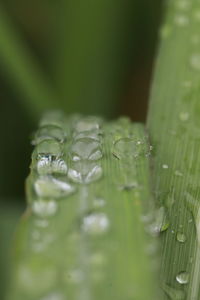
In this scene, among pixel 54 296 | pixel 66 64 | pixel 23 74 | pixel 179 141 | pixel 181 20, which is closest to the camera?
pixel 54 296

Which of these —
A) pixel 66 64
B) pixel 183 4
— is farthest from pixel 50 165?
pixel 66 64

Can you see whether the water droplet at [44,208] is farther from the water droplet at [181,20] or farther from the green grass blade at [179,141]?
the water droplet at [181,20]

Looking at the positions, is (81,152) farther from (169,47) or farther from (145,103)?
(145,103)

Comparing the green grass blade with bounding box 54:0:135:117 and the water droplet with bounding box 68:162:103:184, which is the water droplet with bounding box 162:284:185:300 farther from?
the green grass blade with bounding box 54:0:135:117

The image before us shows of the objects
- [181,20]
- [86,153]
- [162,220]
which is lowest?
[162,220]

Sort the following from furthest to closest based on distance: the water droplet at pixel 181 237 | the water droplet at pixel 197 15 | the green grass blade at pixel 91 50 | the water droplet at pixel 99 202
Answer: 1. the green grass blade at pixel 91 50
2. the water droplet at pixel 197 15
3. the water droplet at pixel 181 237
4. the water droplet at pixel 99 202

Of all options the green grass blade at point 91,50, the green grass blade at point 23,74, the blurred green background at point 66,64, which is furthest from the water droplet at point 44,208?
the green grass blade at point 91,50

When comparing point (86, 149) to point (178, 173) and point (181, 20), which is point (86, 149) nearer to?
point (178, 173)

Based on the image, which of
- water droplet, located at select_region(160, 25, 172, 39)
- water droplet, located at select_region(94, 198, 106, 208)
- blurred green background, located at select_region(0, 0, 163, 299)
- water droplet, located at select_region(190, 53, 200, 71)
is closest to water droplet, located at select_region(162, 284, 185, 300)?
water droplet, located at select_region(94, 198, 106, 208)

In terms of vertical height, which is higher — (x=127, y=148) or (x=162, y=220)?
(x=127, y=148)
